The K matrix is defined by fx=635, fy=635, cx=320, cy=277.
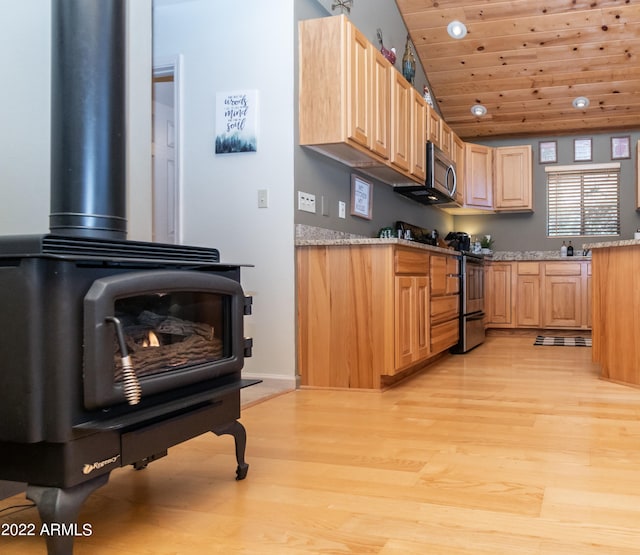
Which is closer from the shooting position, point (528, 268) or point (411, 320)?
point (411, 320)

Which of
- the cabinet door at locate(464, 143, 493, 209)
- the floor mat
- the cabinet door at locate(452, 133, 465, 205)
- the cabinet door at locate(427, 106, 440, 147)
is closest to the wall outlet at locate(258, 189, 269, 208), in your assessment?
the cabinet door at locate(427, 106, 440, 147)

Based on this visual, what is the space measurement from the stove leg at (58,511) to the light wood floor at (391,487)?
18 centimetres

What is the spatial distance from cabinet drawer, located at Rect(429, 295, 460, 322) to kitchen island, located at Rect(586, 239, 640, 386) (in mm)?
1022

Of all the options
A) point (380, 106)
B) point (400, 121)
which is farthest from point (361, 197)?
point (380, 106)

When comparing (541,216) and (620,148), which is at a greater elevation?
(620,148)

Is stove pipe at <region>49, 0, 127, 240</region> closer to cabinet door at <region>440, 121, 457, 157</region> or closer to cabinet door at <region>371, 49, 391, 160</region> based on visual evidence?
cabinet door at <region>371, 49, 391, 160</region>

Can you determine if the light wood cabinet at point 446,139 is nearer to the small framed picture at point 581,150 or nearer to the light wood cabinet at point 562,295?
the light wood cabinet at point 562,295

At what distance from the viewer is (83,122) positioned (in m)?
1.70

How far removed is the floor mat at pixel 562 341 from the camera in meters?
5.93

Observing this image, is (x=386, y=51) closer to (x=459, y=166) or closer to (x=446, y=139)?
(x=446, y=139)

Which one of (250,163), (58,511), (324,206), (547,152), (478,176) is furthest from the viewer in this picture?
(547,152)

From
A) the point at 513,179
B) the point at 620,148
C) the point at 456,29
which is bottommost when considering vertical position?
the point at 513,179

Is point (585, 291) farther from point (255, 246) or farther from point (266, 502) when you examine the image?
point (266, 502)

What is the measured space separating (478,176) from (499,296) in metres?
1.34
